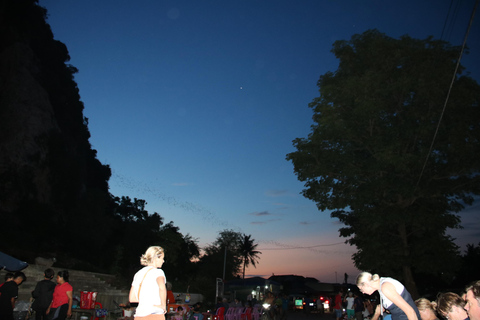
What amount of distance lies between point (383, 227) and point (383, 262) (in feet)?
6.72

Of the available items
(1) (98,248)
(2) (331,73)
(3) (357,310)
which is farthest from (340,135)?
(1) (98,248)

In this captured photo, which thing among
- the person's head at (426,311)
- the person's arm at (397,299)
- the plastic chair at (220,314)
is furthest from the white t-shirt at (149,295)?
the plastic chair at (220,314)

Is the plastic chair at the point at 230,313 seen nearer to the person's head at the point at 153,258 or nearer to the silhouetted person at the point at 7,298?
the silhouetted person at the point at 7,298

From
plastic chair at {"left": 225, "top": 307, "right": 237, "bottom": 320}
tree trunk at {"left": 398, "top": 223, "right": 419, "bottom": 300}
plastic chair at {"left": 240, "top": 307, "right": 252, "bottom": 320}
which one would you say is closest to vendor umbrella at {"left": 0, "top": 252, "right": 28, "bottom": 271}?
plastic chair at {"left": 225, "top": 307, "right": 237, "bottom": 320}

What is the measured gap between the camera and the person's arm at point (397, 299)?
372cm

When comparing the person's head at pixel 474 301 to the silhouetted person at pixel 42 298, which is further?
the silhouetted person at pixel 42 298

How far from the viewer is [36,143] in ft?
113

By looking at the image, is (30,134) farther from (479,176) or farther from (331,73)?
(479,176)

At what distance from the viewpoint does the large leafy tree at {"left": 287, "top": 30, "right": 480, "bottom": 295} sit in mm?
18469

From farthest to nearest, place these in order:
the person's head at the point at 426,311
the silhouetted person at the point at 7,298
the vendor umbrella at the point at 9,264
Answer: the vendor umbrella at the point at 9,264 → the silhouetted person at the point at 7,298 → the person's head at the point at 426,311

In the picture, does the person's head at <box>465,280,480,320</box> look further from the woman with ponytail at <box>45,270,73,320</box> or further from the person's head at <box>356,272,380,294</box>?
the woman with ponytail at <box>45,270,73,320</box>

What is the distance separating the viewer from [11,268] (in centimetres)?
1059

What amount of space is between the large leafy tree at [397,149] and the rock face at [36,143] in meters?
21.2

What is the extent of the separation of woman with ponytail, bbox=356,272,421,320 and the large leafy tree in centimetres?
1494
